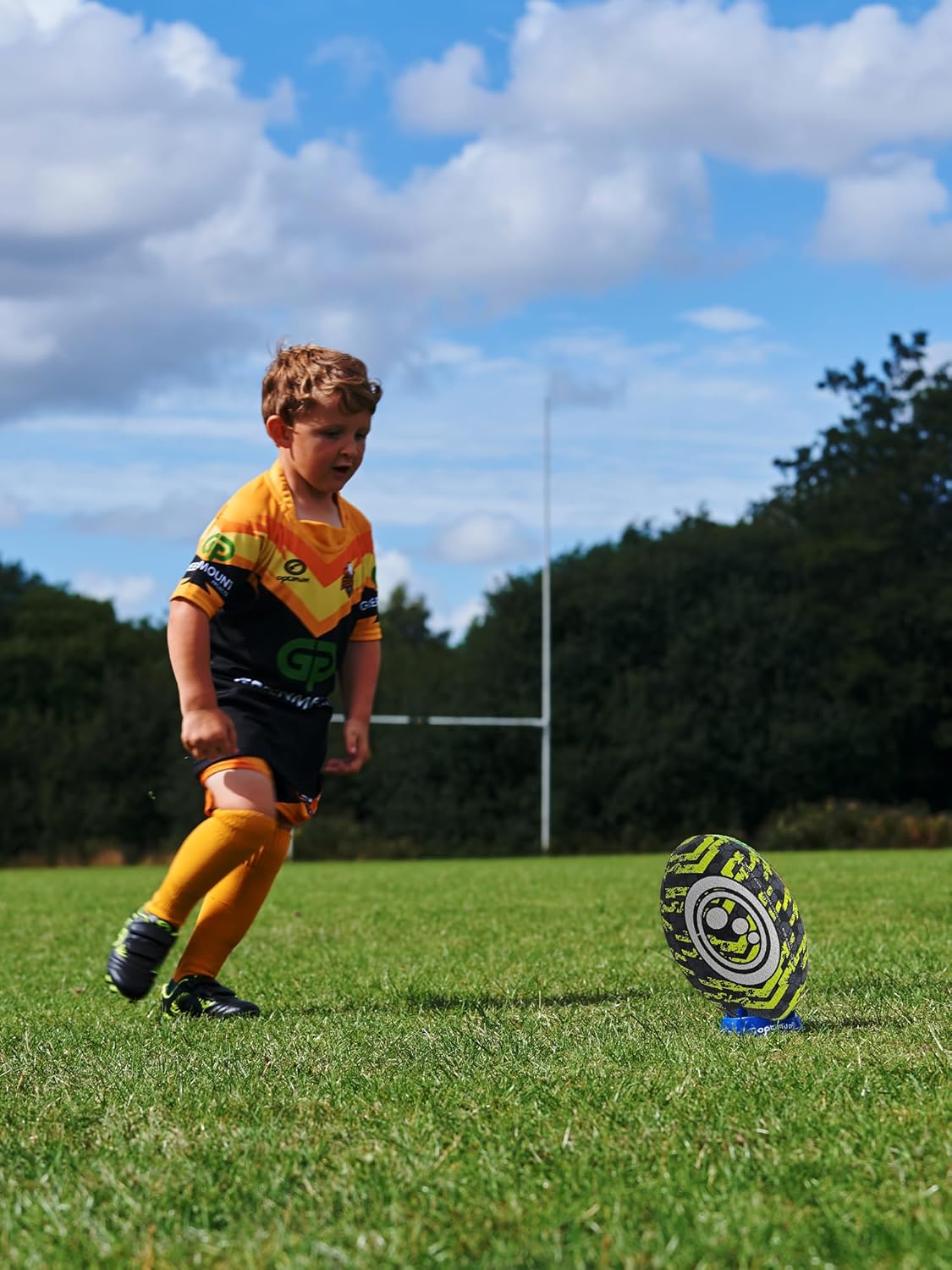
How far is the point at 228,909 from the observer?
4.31 metres

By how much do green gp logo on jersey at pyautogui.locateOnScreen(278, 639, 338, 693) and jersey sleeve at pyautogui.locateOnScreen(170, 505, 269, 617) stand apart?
0.68ft

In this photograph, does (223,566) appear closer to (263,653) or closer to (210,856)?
(263,653)

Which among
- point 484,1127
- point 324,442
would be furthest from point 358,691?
point 484,1127

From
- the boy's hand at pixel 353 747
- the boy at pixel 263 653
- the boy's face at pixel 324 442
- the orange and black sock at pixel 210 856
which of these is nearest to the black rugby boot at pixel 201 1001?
the boy at pixel 263 653

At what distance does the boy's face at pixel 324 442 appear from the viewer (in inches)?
167

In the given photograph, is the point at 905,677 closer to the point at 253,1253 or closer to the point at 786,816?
the point at 786,816

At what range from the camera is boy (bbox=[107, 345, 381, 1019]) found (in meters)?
4.10

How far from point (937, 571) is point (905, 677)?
266 cm

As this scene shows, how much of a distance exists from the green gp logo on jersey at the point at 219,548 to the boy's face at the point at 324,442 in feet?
1.12

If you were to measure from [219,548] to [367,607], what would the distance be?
0.61 meters

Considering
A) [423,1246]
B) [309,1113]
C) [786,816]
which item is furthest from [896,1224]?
[786,816]

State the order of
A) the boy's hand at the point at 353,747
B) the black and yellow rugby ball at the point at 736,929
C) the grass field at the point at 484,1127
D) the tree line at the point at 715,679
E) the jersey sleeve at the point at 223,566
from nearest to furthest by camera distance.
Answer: the grass field at the point at 484,1127, the black and yellow rugby ball at the point at 736,929, the jersey sleeve at the point at 223,566, the boy's hand at the point at 353,747, the tree line at the point at 715,679

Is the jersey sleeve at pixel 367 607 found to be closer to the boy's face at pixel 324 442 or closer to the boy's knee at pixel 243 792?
the boy's face at pixel 324 442

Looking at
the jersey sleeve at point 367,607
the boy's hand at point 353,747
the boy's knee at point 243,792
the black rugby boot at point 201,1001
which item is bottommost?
the black rugby boot at point 201,1001
